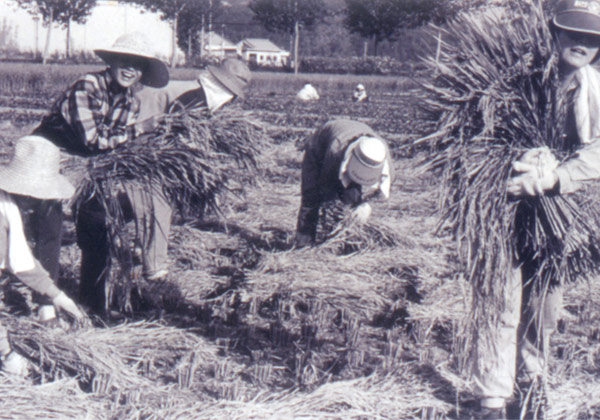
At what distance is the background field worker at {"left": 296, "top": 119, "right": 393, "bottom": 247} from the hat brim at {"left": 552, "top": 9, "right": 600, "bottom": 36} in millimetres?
1625

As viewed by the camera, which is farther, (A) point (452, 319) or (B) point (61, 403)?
(A) point (452, 319)

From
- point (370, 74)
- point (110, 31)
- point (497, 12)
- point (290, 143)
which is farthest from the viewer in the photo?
point (110, 31)

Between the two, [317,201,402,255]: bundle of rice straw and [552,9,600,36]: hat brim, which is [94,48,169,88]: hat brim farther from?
[552,9,600,36]: hat brim

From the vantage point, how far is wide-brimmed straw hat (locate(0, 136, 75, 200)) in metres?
3.04

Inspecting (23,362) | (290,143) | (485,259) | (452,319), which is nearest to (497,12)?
(485,259)

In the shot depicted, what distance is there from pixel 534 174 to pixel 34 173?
1813 mm

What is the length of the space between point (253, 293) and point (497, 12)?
181 cm

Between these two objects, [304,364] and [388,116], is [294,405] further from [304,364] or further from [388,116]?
[388,116]

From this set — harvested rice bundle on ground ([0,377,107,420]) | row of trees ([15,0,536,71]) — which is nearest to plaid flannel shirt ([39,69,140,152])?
harvested rice bundle on ground ([0,377,107,420])

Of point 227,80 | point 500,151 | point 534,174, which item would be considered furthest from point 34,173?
point 534,174

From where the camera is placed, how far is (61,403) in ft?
9.06

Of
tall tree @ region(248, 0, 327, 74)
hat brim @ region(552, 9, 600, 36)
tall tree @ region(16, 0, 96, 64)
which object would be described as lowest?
hat brim @ region(552, 9, 600, 36)

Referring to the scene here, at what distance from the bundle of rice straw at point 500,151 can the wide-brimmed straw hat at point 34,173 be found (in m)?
1.43

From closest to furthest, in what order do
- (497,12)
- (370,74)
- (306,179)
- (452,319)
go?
(497,12) → (452,319) → (306,179) → (370,74)
